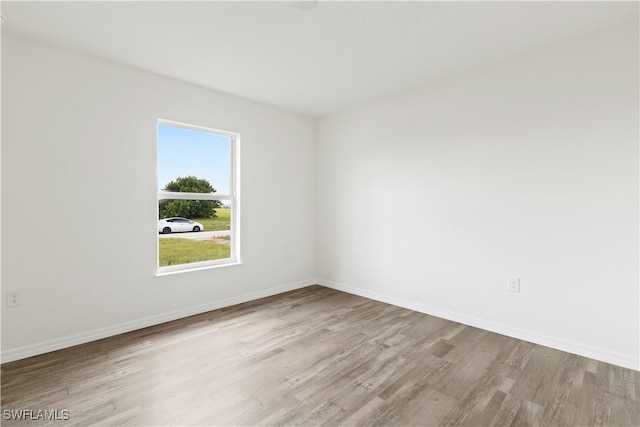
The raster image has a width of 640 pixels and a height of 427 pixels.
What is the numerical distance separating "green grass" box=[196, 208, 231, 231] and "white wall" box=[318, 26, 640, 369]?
1.73 m

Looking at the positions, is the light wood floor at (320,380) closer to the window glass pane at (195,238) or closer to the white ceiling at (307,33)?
the window glass pane at (195,238)

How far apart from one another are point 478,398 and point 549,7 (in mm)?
2645

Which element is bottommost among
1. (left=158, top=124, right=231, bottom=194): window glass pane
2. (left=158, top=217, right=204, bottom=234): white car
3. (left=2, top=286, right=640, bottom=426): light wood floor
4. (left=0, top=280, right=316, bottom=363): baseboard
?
(left=2, top=286, right=640, bottom=426): light wood floor

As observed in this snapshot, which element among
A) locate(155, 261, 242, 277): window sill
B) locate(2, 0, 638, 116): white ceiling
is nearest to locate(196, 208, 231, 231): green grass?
locate(155, 261, 242, 277): window sill

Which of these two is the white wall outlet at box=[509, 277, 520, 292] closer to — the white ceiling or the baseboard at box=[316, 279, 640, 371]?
the baseboard at box=[316, 279, 640, 371]

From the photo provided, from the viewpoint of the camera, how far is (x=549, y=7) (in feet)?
7.01

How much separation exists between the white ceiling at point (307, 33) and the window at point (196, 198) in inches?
27.3

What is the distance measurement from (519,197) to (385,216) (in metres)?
1.47

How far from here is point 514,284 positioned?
2865mm

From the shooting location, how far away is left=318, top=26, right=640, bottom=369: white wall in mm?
2385

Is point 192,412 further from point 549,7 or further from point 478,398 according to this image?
point 549,7

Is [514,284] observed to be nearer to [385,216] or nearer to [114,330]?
[385,216]

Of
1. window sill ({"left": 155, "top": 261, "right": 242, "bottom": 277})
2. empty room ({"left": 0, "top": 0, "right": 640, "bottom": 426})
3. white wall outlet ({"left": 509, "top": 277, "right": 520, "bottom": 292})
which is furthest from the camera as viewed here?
window sill ({"left": 155, "top": 261, "right": 242, "bottom": 277})

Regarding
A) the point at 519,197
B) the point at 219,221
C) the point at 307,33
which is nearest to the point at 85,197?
the point at 219,221
